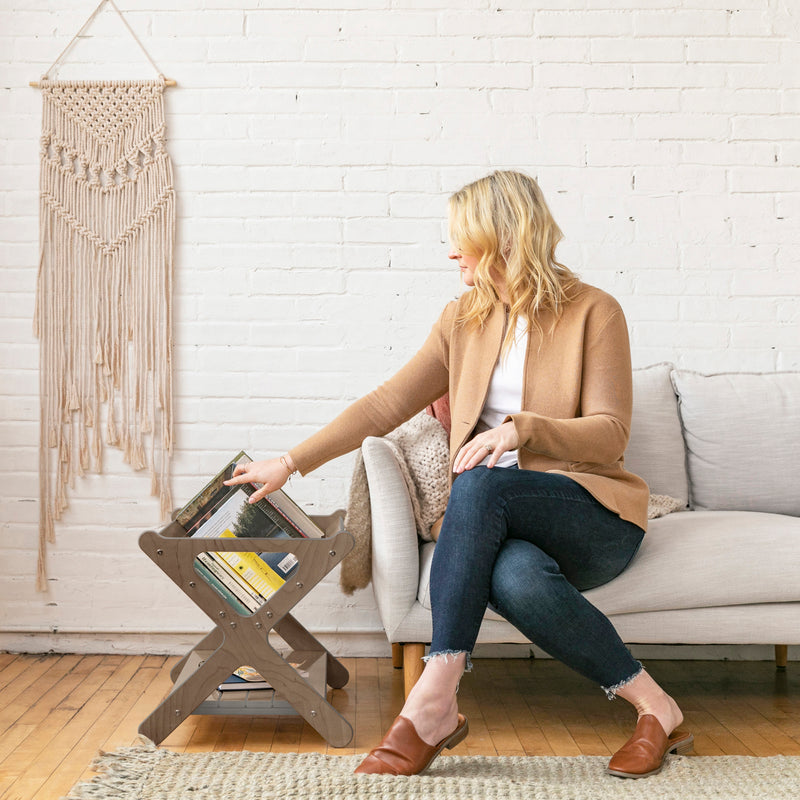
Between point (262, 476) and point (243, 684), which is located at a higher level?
point (262, 476)

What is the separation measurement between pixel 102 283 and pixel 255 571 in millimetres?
1071

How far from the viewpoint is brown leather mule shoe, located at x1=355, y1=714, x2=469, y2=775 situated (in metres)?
1.48

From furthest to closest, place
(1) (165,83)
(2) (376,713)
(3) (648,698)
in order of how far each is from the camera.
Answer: (1) (165,83) < (2) (376,713) < (3) (648,698)

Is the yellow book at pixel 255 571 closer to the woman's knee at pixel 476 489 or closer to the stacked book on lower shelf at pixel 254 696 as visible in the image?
the stacked book on lower shelf at pixel 254 696

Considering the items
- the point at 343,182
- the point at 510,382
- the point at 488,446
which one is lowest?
the point at 488,446

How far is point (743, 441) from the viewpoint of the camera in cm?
226

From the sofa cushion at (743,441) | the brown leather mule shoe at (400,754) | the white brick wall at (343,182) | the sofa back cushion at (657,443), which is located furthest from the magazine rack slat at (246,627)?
the sofa cushion at (743,441)

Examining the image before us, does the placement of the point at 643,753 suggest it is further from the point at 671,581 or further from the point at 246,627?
the point at 246,627

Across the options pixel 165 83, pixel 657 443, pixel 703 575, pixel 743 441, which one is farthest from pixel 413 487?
pixel 165 83

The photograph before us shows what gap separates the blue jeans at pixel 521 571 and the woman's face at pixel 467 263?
0.48 m

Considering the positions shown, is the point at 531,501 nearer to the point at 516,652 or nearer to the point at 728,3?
the point at 516,652

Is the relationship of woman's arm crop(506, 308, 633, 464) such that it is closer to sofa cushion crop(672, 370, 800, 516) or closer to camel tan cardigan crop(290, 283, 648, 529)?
camel tan cardigan crop(290, 283, 648, 529)

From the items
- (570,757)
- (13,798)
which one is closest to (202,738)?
(13,798)

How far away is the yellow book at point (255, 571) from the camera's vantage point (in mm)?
1769
